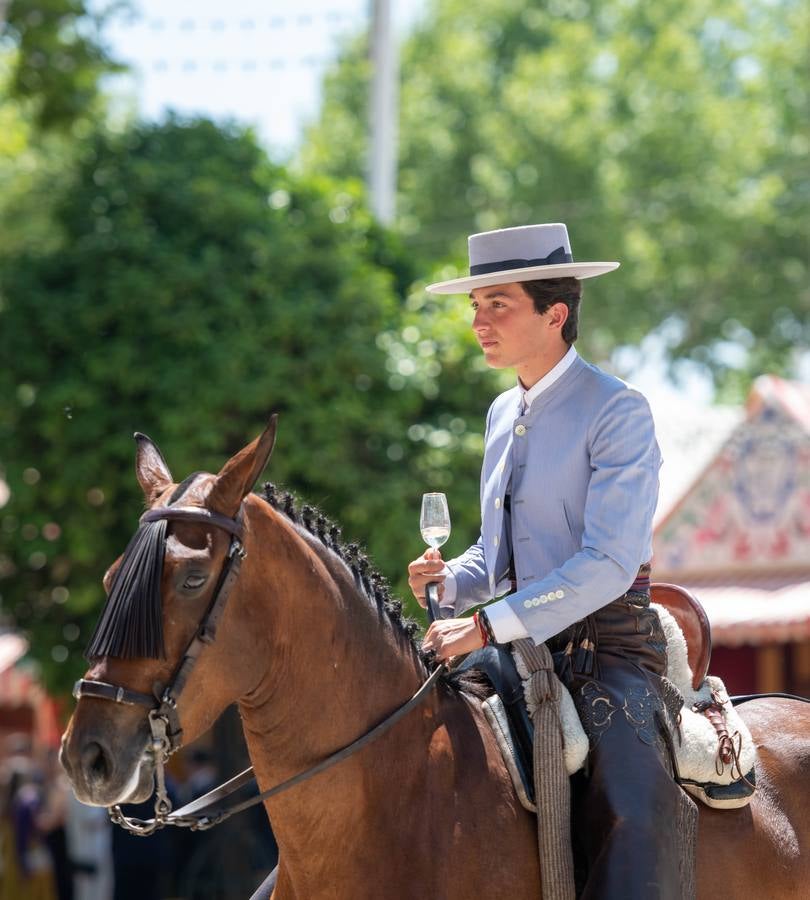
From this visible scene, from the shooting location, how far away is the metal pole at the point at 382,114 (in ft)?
51.9

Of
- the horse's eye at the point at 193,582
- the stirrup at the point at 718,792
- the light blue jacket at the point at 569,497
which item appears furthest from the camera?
the stirrup at the point at 718,792

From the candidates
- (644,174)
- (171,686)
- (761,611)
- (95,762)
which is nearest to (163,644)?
(171,686)

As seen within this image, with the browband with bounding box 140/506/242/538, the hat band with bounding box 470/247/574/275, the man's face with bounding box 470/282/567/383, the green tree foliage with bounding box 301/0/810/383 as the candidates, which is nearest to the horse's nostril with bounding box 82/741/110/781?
the browband with bounding box 140/506/242/538

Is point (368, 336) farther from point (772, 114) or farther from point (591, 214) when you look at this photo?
point (772, 114)

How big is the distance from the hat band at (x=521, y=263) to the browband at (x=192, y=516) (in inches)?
44.3

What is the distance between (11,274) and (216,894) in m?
5.51

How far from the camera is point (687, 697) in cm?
436

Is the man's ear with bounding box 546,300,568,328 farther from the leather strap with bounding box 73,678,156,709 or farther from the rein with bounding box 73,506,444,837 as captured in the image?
the leather strap with bounding box 73,678,156,709

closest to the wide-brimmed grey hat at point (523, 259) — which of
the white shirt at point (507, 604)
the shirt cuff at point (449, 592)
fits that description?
the white shirt at point (507, 604)

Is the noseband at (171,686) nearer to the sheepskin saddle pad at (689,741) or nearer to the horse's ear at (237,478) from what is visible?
the horse's ear at (237,478)

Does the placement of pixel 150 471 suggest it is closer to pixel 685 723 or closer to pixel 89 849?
pixel 685 723

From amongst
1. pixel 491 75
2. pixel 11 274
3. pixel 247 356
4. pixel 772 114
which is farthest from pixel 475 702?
pixel 491 75

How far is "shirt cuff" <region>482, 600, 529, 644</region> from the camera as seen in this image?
386cm

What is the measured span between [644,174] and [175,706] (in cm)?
2834
